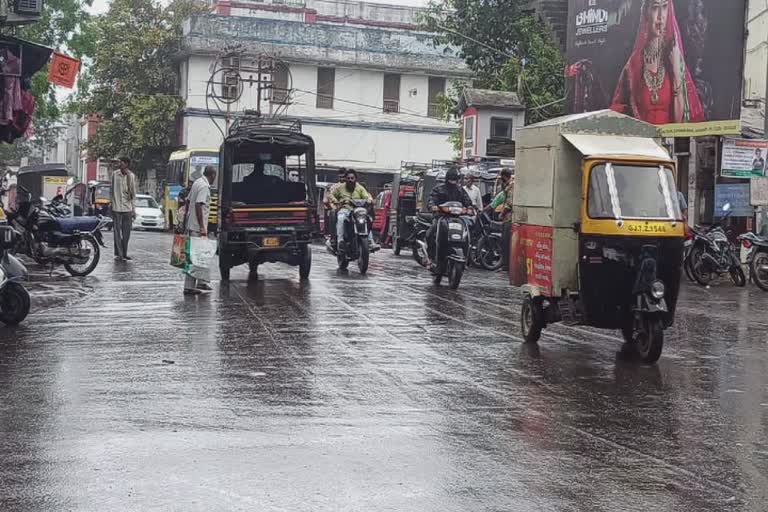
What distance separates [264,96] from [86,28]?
18.1 metres

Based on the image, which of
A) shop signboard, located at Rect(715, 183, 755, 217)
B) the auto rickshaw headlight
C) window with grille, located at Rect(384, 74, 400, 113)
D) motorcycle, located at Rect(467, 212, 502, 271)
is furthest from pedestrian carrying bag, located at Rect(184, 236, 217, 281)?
window with grille, located at Rect(384, 74, 400, 113)

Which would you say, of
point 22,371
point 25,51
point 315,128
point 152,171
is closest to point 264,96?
point 315,128

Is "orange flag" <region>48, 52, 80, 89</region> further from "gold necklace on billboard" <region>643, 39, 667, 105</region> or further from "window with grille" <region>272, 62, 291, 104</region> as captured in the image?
"window with grille" <region>272, 62, 291, 104</region>

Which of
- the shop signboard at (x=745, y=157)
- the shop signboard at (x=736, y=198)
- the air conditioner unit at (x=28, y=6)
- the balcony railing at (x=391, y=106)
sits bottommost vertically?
the shop signboard at (x=736, y=198)

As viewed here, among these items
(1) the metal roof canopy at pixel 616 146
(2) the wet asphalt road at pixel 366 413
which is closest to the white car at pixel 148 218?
(2) the wet asphalt road at pixel 366 413

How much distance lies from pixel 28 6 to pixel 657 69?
51.4ft

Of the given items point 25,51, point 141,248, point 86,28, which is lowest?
point 141,248

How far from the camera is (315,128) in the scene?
2191 inches

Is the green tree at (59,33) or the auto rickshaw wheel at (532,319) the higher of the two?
the green tree at (59,33)

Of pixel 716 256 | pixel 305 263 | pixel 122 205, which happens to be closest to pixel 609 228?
pixel 305 263

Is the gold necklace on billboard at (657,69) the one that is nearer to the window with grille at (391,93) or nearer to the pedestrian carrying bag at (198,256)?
the pedestrian carrying bag at (198,256)

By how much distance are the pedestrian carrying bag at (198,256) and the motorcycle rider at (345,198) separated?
4.80 meters

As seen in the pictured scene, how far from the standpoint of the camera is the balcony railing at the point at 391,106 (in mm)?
56719

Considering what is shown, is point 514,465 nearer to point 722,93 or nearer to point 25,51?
point 25,51
